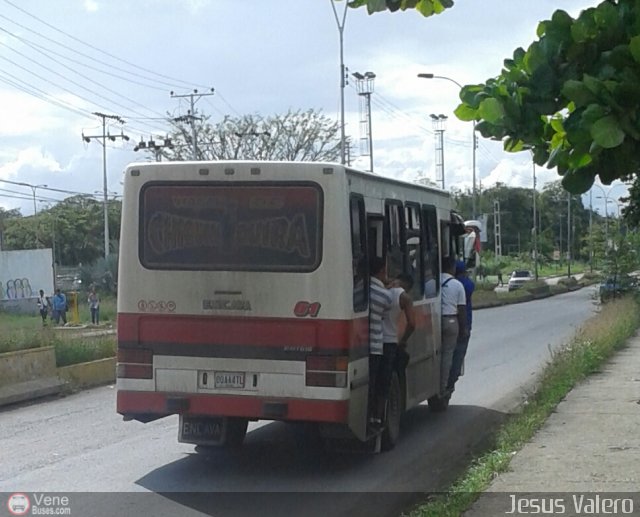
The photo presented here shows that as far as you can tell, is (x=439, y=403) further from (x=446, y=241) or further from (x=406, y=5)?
(x=406, y=5)

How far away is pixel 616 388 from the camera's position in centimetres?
1506

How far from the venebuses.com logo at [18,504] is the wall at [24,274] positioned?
5552 centimetres

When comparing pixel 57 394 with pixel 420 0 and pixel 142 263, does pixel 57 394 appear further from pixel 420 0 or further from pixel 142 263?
pixel 420 0

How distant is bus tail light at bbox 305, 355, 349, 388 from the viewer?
30.6ft

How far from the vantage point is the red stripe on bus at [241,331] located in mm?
9383

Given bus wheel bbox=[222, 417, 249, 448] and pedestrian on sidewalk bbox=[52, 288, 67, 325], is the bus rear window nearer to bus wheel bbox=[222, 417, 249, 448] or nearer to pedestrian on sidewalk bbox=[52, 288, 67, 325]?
bus wheel bbox=[222, 417, 249, 448]

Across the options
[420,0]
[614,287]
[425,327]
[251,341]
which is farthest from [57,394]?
[614,287]

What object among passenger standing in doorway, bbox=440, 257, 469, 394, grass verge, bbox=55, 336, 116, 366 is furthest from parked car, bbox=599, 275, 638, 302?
passenger standing in doorway, bbox=440, 257, 469, 394

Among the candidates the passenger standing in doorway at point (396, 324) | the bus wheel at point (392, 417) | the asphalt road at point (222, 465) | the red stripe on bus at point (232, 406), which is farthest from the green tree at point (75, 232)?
the red stripe on bus at point (232, 406)

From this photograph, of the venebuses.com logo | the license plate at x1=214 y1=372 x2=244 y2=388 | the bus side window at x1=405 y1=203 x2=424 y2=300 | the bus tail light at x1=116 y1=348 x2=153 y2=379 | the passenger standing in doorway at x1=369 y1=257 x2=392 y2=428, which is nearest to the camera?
the venebuses.com logo

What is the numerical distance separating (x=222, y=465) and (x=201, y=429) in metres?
0.40

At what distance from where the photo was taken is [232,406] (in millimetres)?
9539

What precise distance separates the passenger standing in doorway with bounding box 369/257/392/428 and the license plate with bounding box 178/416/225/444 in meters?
1.49

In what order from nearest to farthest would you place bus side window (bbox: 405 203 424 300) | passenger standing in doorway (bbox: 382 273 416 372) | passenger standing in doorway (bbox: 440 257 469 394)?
passenger standing in doorway (bbox: 382 273 416 372), bus side window (bbox: 405 203 424 300), passenger standing in doorway (bbox: 440 257 469 394)
